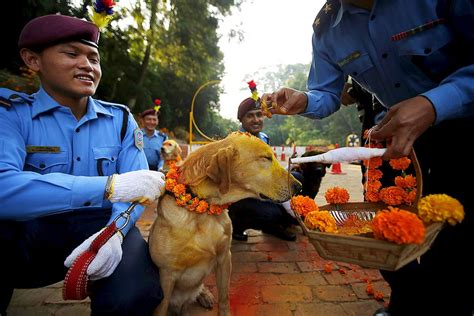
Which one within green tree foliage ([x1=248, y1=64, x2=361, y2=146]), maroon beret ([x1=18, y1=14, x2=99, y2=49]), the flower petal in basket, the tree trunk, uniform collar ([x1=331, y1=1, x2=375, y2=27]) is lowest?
green tree foliage ([x1=248, y1=64, x2=361, y2=146])

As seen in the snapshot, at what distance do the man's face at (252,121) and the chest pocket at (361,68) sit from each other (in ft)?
8.70

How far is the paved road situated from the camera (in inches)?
87.7

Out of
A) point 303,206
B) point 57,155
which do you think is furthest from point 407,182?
point 57,155

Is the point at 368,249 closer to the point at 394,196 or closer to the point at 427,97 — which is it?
the point at 394,196

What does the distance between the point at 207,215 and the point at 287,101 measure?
3.41ft

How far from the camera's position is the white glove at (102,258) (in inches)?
55.4

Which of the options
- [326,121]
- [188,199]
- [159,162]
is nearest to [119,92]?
[159,162]

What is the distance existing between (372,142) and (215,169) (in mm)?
1013

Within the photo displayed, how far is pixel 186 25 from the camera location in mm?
14289

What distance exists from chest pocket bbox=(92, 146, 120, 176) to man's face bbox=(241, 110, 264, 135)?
2.76 meters

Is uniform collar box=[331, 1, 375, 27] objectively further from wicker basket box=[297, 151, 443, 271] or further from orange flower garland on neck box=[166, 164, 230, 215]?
orange flower garland on neck box=[166, 164, 230, 215]

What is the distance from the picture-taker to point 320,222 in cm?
114

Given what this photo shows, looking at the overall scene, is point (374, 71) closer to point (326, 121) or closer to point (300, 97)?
point (300, 97)

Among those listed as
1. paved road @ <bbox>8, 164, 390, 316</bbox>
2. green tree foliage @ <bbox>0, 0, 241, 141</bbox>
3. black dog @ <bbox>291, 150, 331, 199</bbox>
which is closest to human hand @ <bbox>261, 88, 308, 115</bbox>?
paved road @ <bbox>8, 164, 390, 316</bbox>
